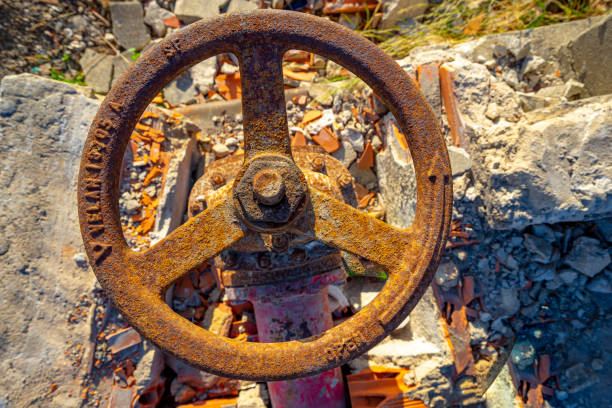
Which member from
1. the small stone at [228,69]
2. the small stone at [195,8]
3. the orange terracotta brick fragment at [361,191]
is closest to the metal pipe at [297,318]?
the orange terracotta brick fragment at [361,191]

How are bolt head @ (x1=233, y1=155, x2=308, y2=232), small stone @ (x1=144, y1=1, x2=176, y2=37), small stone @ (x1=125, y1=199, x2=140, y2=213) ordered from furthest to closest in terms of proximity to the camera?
small stone @ (x1=144, y1=1, x2=176, y2=37)
small stone @ (x1=125, y1=199, x2=140, y2=213)
bolt head @ (x1=233, y1=155, x2=308, y2=232)

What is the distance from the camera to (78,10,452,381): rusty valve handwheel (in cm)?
80

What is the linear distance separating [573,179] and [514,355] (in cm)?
83

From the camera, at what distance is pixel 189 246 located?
2.80 ft

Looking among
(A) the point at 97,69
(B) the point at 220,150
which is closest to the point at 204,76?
(B) the point at 220,150

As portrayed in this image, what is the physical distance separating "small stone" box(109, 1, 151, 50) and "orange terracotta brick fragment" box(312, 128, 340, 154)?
4.48 ft

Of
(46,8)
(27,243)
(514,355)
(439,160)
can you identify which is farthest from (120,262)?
(46,8)

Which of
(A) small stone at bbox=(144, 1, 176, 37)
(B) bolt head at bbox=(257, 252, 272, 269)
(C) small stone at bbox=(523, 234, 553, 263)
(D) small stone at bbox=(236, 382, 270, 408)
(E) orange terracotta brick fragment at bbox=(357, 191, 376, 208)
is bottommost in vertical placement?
(D) small stone at bbox=(236, 382, 270, 408)

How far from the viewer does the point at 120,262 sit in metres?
0.83

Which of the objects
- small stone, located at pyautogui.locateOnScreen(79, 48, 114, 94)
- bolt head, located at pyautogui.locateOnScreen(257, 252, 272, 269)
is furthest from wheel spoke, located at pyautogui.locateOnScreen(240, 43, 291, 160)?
small stone, located at pyautogui.locateOnScreen(79, 48, 114, 94)

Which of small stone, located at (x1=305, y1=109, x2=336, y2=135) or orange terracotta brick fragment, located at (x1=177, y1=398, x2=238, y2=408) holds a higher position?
small stone, located at (x1=305, y1=109, x2=336, y2=135)

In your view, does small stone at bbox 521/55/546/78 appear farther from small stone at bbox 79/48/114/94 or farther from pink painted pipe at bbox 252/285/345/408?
small stone at bbox 79/48/114/94

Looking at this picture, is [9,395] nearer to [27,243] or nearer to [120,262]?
[27,243]

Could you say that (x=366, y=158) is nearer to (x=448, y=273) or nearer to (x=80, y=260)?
(x=448, y=273)
